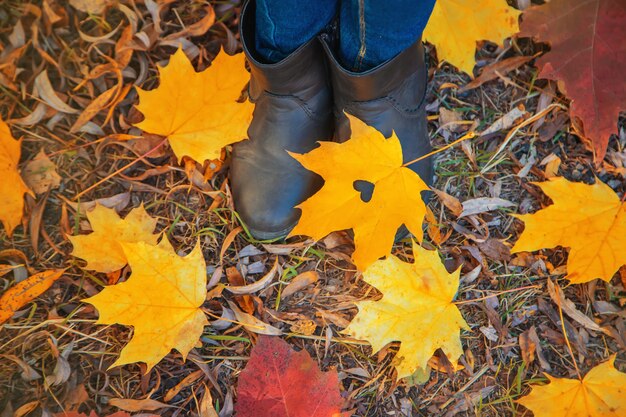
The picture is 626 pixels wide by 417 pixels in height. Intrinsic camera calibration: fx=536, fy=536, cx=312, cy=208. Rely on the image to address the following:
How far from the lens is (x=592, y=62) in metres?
1.32

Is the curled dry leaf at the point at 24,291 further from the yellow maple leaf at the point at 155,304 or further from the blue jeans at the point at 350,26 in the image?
the blue jeans at the point at 350,26

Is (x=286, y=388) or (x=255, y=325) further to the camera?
(x=255, y=325)

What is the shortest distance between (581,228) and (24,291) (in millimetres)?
1303

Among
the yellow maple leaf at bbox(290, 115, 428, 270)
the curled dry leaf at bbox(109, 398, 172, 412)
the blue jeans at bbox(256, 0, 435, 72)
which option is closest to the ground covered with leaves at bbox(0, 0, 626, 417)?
the curled dry leaf at bbox(109, 398, 172, 412)

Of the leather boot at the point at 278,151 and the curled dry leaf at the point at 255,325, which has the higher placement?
the leather boot at the point at 278,151

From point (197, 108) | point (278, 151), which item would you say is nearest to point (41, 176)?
point (197, 108)

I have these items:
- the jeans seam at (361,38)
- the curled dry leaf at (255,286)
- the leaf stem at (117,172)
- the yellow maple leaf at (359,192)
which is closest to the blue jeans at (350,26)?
the jeans seam at (361,38)

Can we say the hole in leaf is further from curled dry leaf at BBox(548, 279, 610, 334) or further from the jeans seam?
curled dry leaf at BBox(548, 279, 610, 334)

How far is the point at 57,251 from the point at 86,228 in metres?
0.09

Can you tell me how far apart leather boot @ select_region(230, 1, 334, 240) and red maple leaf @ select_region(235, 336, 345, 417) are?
30cm

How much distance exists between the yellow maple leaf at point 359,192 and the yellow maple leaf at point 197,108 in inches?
A: 8.8

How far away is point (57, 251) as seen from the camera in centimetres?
131

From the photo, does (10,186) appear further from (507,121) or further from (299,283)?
(507,121)

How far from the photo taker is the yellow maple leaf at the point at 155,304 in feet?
3.78
